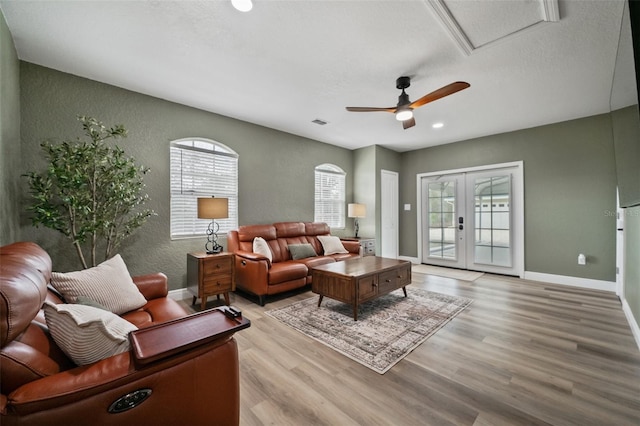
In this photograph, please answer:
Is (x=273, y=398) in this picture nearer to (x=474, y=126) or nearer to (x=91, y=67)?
(x=91, y=67)

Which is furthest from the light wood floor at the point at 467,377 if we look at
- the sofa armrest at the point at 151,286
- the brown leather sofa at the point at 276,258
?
the sofa armrest at the point at 151,286

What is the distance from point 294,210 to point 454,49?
136 inches

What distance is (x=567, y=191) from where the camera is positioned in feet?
14.0

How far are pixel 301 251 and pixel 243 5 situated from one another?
3.23 m

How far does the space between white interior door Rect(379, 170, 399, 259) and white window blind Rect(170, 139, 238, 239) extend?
330 centimetres

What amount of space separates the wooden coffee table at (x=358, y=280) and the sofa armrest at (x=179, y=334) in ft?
5.68

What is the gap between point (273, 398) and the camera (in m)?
1.70

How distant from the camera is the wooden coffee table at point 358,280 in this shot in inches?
112

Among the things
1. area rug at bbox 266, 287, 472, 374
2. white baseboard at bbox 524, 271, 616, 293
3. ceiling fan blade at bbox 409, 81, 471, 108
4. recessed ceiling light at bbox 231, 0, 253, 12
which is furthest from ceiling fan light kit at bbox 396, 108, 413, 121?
white baseboard at bbox 524, 271, 616, 293

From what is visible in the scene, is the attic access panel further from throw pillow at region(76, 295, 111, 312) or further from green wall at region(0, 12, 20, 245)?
green wall at region(0, 12, 20, 245)

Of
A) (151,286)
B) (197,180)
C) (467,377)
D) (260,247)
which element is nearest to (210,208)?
(197,180)

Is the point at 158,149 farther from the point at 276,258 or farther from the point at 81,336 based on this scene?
the point at 81,336

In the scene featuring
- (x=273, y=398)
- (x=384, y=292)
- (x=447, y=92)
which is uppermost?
(x=447, y=92)

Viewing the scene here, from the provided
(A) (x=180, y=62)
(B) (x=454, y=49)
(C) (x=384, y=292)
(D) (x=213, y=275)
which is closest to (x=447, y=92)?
(B) (x=454, y=49)
